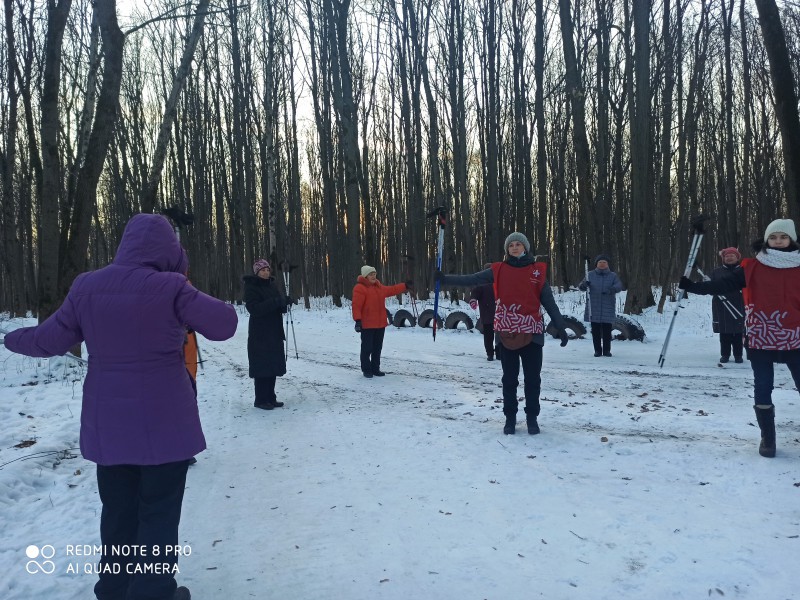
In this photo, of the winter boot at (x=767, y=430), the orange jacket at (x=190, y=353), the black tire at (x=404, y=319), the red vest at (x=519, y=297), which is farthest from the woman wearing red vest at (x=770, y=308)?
the black tire at (x=404, y=319)

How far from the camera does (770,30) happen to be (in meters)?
8.79

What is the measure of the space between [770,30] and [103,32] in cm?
1111

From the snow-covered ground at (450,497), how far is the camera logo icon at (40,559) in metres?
0.02

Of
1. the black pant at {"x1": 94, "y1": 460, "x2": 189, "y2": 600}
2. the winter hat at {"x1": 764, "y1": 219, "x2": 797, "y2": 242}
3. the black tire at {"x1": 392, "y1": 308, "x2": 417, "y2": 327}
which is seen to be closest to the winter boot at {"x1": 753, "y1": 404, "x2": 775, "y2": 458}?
the winter hat at {"x1": 764, "y1": 219, "x2": 797, "y2": 242}

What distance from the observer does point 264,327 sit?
25.0 ft

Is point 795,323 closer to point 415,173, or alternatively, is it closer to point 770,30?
point 770,30

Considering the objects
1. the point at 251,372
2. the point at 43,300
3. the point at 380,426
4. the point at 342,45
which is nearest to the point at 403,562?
the point at 380,426

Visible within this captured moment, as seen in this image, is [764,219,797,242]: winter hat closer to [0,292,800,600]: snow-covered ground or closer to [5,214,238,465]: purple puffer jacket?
[0,292,800,600]: snow-covered ground

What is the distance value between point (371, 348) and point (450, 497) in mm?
5512

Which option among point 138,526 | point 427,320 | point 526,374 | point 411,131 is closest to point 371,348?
point 526,374

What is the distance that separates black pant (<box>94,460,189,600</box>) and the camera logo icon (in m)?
0.88

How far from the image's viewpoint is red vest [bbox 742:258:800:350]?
A: 4.72 m

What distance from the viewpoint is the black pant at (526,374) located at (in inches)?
224

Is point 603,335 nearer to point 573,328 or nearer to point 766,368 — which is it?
point 573,328
